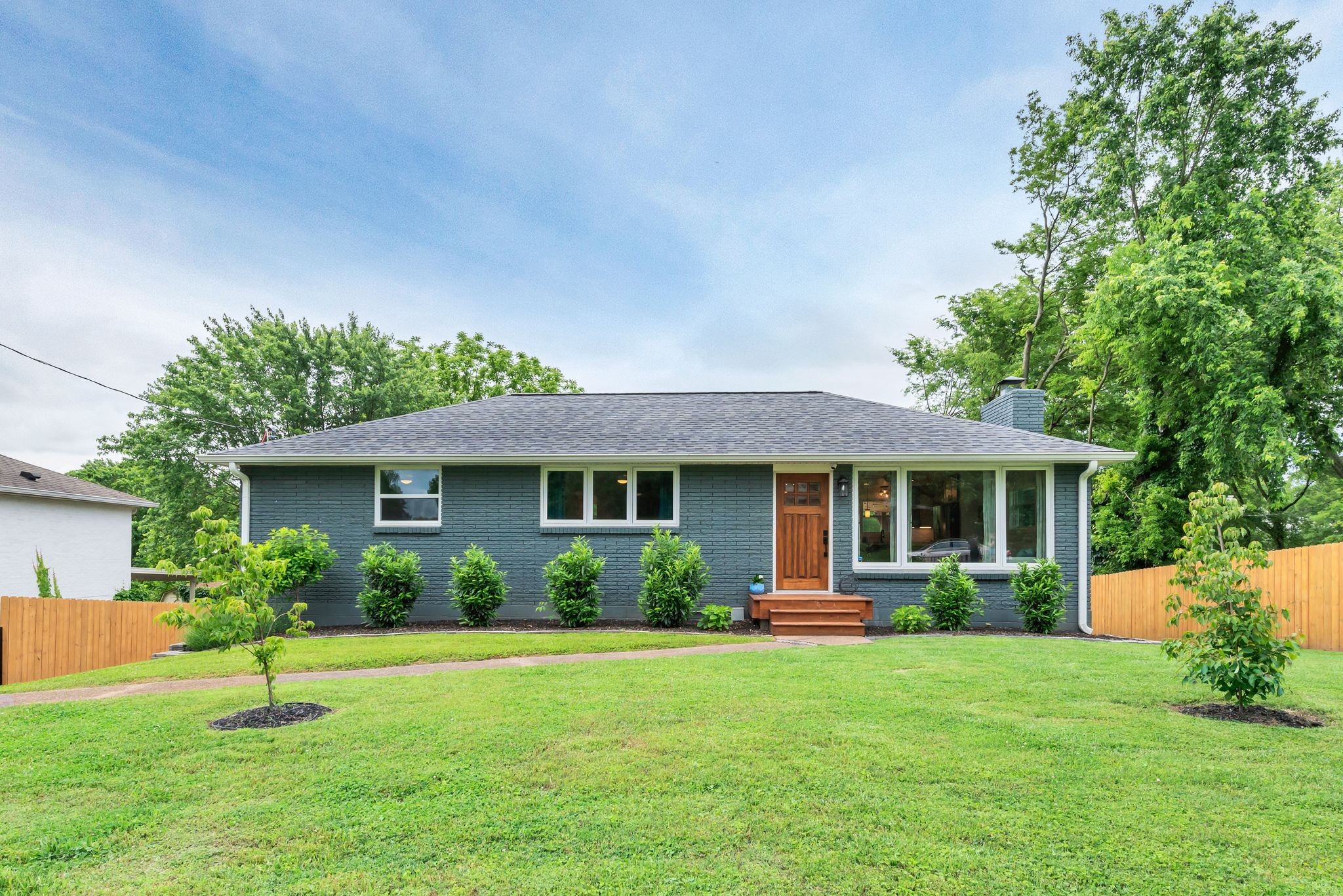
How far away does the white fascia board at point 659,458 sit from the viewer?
10.5 meters

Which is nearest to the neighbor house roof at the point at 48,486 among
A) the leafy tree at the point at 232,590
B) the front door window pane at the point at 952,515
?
the leafy tree at the point at 232,590

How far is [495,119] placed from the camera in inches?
611

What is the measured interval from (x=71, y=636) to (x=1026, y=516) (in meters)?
15.4

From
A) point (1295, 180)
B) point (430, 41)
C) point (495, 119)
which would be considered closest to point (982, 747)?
point (430, 41)

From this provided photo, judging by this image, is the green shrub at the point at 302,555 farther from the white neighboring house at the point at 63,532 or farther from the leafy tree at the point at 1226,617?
the leafy tree at the point at 1226,617

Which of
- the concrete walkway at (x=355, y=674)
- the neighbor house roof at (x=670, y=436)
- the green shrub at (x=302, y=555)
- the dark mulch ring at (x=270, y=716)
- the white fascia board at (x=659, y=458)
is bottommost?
the concrete walkway at (x=355, y=674)

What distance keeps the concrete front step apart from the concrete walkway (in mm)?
1186

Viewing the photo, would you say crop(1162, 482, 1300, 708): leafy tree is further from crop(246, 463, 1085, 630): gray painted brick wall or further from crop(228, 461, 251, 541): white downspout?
crop(228, 461, 251, 541): white downspout

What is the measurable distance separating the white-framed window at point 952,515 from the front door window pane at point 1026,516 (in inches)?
0.4

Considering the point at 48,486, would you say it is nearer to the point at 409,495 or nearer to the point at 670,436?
the point at 409,495

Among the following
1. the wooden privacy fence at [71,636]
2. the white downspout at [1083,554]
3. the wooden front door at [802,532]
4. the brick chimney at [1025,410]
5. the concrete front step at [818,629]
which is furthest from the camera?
the brick chimney at [1025,410]

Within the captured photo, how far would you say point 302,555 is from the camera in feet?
34.0

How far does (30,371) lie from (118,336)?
4.03 metres

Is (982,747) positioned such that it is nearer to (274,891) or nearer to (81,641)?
(274,891)
